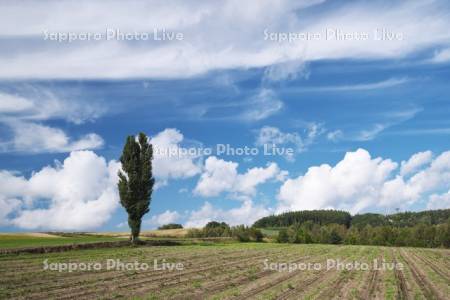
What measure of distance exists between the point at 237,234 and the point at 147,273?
86342 millimetres

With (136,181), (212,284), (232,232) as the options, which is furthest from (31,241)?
(232,232)

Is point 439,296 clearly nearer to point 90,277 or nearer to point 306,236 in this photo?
point 90,277

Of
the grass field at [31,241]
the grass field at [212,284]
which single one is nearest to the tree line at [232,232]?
the grass field at [31,241]

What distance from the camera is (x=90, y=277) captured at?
25969mm

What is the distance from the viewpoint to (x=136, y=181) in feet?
214

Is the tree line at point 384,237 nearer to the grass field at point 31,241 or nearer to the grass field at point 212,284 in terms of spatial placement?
the grass field at point 31,241

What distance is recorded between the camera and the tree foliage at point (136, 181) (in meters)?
64.2

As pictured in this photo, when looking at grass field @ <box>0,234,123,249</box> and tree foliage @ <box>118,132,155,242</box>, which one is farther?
tree foliage @ <box>118,132,155,242</box>

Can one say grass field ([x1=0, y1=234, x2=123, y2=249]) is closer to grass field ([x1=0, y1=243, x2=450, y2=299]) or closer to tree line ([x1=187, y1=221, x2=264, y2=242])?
grass field ([x1=0, y1=243, x2=450, y2=299])

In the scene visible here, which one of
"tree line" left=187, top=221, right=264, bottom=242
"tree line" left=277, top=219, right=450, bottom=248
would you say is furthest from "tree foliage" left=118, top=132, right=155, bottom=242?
"tree line" left=277, top=219, right=450, bottom=248

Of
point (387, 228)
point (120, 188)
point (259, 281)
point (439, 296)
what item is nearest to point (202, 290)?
point (259, 281)

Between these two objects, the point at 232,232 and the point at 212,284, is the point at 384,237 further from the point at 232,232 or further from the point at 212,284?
the point at 212,284

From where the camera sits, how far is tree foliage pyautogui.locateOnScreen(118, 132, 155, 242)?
64188 mm

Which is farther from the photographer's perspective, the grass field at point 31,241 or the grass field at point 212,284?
the grass field at point 31,241
